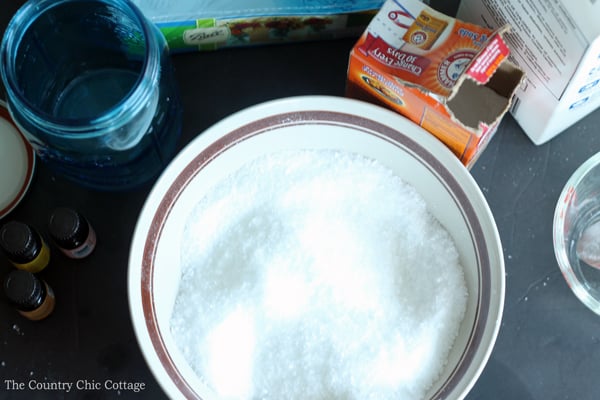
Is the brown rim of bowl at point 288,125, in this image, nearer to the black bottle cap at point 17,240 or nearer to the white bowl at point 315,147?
the white bowl at point 315,147

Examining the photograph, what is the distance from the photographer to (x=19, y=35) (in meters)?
0.75

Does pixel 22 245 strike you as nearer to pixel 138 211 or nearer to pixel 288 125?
pixel 138 211

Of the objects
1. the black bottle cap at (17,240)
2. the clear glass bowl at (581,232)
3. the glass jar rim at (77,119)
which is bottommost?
the black bottle cap at (17,240)

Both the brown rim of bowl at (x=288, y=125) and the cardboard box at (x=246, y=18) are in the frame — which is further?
the cardboard box at (x=246, y=18)

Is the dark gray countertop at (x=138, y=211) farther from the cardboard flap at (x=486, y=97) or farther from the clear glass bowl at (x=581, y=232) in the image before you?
the cardboard flap at (x=486, y=97)

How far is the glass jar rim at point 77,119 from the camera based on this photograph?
0.71 metres

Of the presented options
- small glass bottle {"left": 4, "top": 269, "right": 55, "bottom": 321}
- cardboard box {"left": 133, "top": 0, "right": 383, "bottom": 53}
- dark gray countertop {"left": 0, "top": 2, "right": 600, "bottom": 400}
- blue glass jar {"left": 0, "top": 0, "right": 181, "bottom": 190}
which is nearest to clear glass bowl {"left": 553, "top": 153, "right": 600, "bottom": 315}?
dark gray countertop {"left": 0, "top": 2, "right": 600, "bottom": 400}

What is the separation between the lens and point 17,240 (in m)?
0.75

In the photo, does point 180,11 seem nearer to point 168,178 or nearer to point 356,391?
point 168,178

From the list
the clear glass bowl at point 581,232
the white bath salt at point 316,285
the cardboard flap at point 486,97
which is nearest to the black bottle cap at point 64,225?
the white bath salt at point 316,285

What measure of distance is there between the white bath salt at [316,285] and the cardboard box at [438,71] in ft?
0.31

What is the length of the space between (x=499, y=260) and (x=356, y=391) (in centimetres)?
19

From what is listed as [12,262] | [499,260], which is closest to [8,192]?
[12,262]

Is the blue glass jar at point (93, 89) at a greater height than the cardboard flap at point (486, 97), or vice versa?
the cardboard flap at point (486, 97)
